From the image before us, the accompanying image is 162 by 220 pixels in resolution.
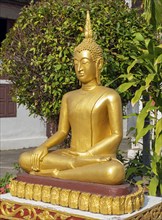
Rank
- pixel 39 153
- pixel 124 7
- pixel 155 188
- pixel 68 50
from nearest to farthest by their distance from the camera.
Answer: pixel 39 153, pixel 155 188, pixel 68 50, pixel 124 7

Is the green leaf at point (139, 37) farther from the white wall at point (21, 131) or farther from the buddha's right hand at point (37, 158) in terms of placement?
the white wall at point (21, 131)

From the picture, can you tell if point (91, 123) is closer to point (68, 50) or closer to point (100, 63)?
point (100, 63)

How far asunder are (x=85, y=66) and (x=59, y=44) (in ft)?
4.11

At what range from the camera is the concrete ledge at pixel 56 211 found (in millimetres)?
3156

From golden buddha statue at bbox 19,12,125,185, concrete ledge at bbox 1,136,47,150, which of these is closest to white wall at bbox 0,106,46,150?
concrete ledge at bbox 1,136,47,150

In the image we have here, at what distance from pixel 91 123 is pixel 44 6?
6.21ft

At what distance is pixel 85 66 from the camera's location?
11.9 feet

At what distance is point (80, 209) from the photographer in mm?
3250

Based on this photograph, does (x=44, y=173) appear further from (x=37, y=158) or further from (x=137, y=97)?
(x=137, y=97)

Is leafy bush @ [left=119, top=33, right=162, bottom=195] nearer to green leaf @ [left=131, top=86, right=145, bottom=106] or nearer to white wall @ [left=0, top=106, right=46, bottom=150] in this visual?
green leaf @ [left=131, top=86, right=145, bottom=106]

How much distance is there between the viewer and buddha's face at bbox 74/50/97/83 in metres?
3.63

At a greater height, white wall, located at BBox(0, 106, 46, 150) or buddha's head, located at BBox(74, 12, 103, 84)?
buddha's head, located at BBox(74, 12, 103, 84)

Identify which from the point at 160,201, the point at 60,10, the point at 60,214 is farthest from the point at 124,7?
the point at 60,214

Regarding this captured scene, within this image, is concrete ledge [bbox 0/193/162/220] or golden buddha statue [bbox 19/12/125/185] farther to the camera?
golden buddha statue [bbox 19/12/125/185]
